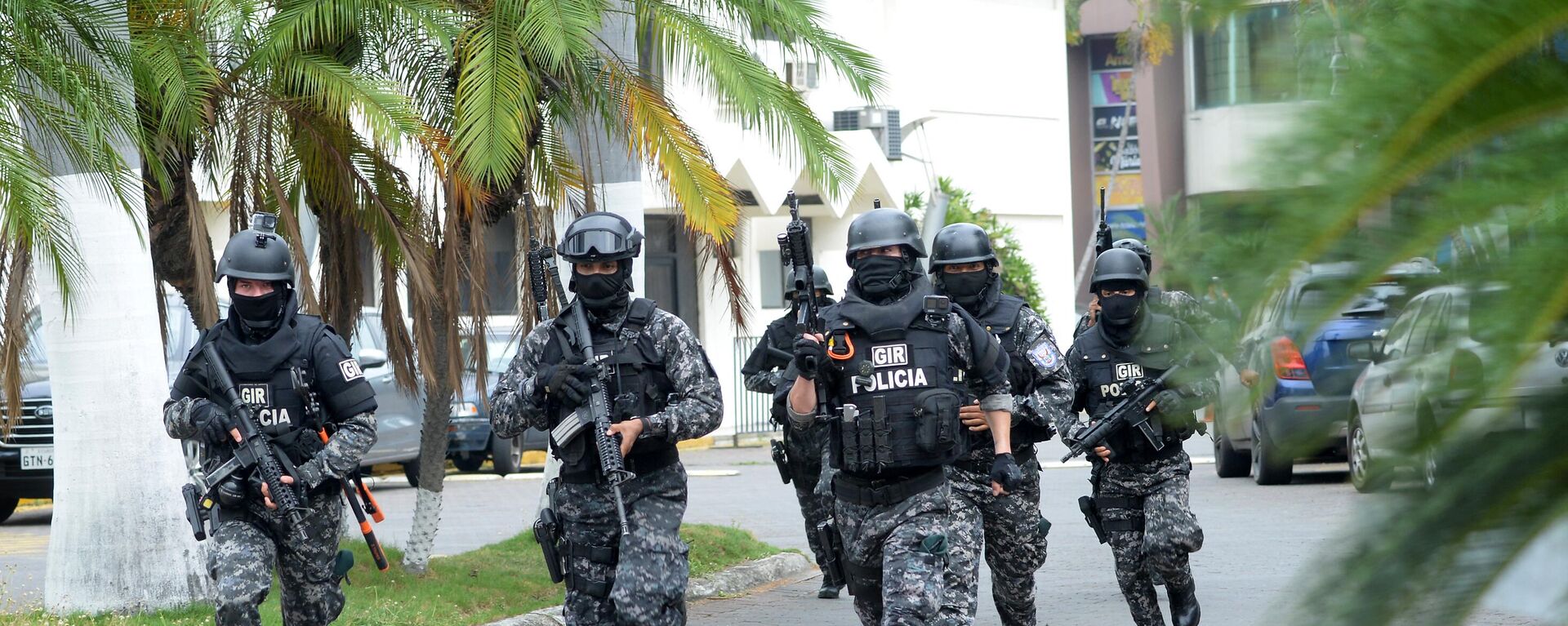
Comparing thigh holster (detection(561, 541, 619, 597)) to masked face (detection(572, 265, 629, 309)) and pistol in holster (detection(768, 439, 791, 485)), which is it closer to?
masked face (detection(572, 265, 629, 309))

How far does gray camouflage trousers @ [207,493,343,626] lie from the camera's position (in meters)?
5.93

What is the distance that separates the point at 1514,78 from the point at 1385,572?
0.93 ft

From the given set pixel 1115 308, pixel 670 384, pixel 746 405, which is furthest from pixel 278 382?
pixel 746 405

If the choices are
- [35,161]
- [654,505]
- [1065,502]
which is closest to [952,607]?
[654,505]

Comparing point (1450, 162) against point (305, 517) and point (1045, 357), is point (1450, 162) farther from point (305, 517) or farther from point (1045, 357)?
point (1045, 357)

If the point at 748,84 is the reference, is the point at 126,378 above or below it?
below

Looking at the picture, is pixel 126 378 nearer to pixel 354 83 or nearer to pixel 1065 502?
pixel 354 83

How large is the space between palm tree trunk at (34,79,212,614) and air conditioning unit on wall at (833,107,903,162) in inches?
581

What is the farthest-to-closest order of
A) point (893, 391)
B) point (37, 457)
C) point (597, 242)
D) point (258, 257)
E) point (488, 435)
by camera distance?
point (488, 435), point (37, 457), point (258, 257), point (597, 242), point (893, 391)

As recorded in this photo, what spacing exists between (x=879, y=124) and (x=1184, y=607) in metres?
15.7

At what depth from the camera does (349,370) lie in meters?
6.45

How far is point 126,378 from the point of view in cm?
767

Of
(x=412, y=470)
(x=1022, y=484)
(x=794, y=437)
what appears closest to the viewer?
(x=1022, y=484)

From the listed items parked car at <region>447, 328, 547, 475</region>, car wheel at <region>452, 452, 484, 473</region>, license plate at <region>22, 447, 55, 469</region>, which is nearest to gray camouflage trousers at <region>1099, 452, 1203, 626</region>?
license plate at <region>22, 447, 55, 469</region>
